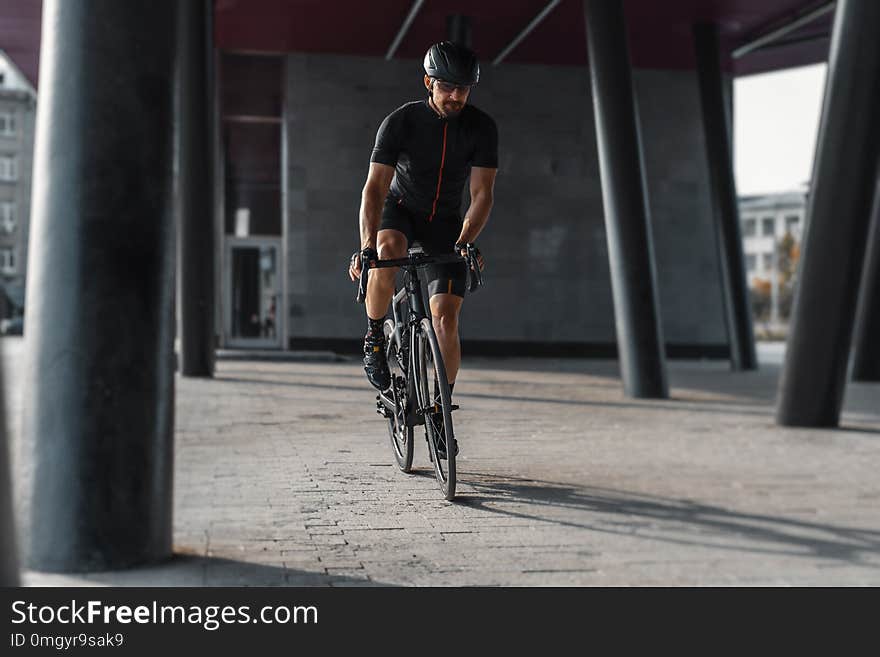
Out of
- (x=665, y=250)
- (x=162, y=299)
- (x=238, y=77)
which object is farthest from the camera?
(x=665, y=250)

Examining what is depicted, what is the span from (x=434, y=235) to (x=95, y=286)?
1929 millimetres

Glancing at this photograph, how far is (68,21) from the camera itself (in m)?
3.82

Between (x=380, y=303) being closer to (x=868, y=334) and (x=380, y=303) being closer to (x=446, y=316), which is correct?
(x=446, y=316)

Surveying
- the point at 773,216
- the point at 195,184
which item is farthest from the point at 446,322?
the point at 773,216

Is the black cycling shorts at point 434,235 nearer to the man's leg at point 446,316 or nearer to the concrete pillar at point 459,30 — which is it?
the man's leg at point 446,316

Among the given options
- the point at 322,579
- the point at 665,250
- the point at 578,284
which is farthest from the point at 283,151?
the point at 665,250

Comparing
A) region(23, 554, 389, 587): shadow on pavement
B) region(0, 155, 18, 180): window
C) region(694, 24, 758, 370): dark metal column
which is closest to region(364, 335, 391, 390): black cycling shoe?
region(23, 554, 389, 587): shadow on pavement

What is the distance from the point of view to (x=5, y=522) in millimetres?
1712

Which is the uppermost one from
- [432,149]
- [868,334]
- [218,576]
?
[432,149]

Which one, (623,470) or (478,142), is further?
(623,470)

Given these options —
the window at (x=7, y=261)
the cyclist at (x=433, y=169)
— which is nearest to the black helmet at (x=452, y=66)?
the cyclist at (x=433, y=169)
